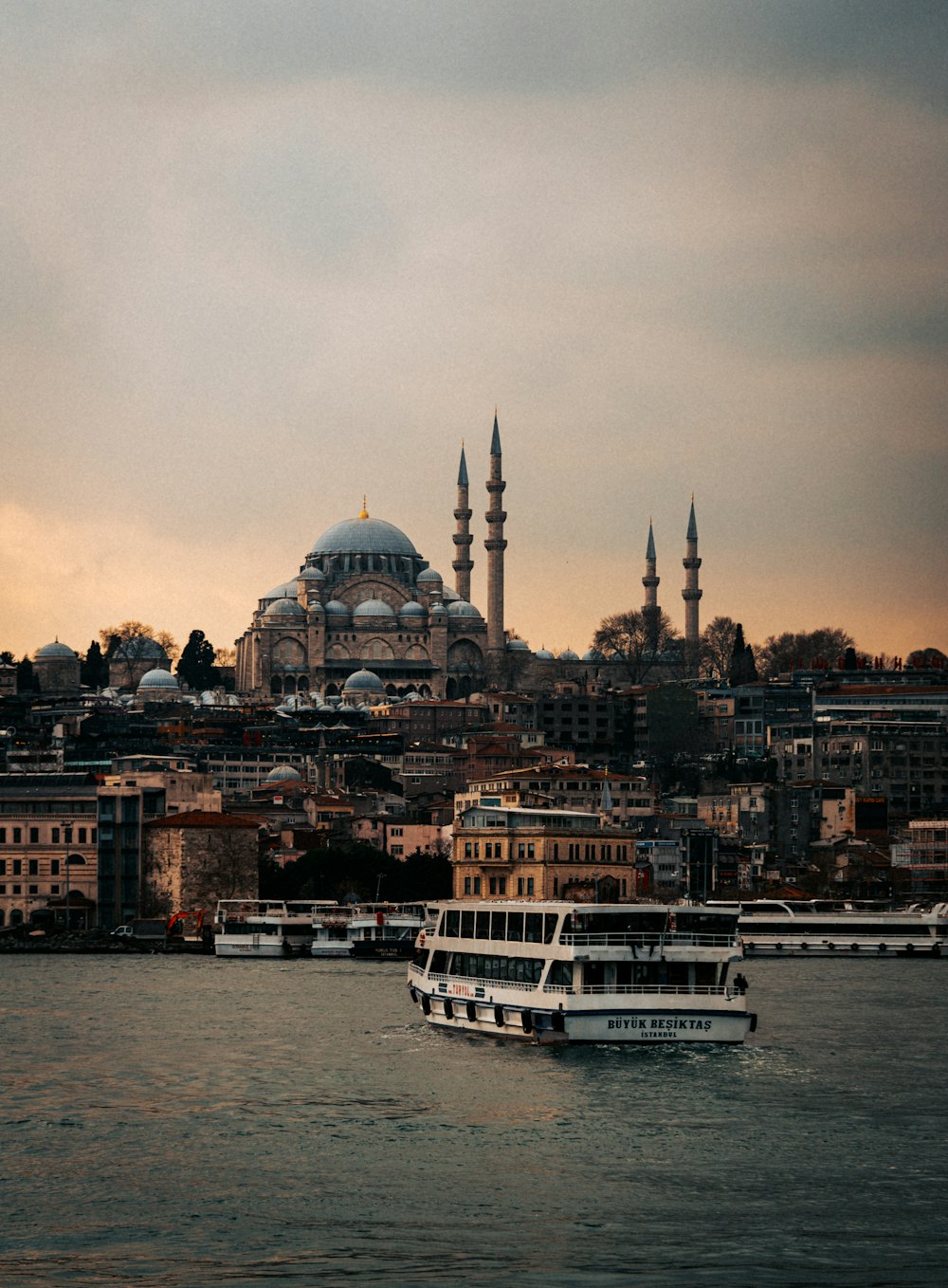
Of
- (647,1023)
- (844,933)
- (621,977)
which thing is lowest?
(647,1023)

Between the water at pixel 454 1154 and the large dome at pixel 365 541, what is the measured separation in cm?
11010

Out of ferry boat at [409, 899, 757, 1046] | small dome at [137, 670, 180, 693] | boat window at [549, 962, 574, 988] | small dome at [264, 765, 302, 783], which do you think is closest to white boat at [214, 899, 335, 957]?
ferry boat at [409, 899, 757, 1046]

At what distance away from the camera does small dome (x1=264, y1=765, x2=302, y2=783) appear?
103000mm

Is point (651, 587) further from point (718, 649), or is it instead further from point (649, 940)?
point (649, 940)

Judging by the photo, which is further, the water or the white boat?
the white boat

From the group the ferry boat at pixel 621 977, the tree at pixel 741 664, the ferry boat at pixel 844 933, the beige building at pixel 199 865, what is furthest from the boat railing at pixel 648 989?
the tree at pixel 741 664

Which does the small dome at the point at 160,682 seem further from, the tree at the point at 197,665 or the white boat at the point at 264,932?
the white boat at the point at 264,932

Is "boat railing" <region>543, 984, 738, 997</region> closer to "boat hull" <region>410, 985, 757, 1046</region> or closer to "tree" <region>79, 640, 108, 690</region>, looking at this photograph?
"boat hull" <region>410, 985, 757, 1046</region>

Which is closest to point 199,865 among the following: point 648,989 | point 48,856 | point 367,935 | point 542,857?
point 48,856

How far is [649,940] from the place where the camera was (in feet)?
114

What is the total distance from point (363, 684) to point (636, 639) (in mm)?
20128

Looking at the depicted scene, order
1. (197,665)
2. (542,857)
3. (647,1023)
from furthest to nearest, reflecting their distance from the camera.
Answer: (197,665)
(542,857)
(647,1023)

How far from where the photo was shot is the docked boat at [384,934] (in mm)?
61219

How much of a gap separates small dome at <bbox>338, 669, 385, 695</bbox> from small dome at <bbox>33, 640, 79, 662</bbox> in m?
14.6
